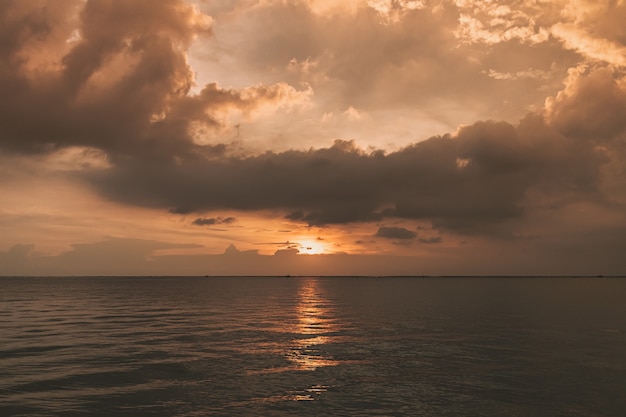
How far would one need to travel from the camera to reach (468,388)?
30.9 metres

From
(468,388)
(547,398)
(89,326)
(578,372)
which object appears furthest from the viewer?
(89,326)

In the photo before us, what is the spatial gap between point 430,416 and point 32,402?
2315cm

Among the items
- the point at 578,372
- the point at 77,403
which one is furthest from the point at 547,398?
the point at 77,403

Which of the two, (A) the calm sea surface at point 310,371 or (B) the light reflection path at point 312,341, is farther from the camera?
(B) the light reflection path at point 312,341

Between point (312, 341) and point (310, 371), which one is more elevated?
point (310, 371)

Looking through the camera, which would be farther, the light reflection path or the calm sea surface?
the light reflection path

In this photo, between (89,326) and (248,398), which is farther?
(89,326)

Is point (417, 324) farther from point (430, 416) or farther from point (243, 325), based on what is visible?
point (430, 416)

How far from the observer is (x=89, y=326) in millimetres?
63719

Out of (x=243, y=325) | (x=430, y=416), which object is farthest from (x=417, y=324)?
(x=430, y=416)

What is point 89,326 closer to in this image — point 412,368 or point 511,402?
point 412,368

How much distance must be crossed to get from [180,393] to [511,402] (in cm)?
2099

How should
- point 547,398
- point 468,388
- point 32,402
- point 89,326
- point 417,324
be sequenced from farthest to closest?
point 417,324
point 89,326
point 468,388
point 547,398
point 32,402

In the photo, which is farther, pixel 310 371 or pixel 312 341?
pixel 312 341
